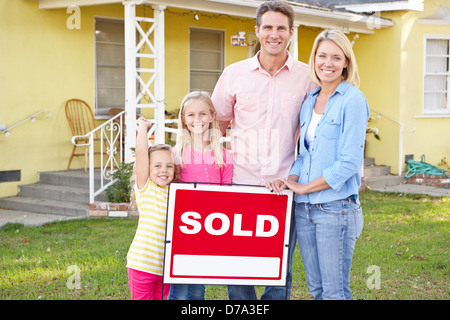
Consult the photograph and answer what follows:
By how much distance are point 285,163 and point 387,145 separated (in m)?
9.21

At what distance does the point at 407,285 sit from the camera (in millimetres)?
5168

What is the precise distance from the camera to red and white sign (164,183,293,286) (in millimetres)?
3131

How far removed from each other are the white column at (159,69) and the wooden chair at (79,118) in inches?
63.8

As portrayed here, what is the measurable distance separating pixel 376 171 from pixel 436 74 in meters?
2.66

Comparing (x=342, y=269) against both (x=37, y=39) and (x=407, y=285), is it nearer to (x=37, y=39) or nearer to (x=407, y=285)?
(x=407, y=285)

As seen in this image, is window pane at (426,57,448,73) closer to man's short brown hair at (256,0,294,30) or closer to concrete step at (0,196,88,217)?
concrete step at (0,196,88,217)

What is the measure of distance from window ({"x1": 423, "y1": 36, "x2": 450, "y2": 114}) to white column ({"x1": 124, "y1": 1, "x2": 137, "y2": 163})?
698 centimetres

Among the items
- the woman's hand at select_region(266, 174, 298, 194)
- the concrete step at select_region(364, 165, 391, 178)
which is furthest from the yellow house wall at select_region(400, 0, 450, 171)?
the woman's hand at select_region(266, 174, 298, 194)

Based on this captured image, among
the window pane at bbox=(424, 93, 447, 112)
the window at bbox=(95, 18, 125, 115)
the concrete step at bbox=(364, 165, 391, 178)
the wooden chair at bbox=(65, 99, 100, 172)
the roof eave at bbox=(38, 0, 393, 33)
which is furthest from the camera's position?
the window pane at bbox=(424, 93, 447, 112)

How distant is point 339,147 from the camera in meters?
2.93

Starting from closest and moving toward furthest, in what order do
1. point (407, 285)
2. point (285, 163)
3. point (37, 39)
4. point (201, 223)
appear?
1. point (201, 223)
2. point (285, 163)
3. point (407, 285)
4. point (37, 39)

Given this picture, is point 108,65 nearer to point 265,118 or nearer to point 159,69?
point 159,69

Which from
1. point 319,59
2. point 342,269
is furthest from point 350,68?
point 342,269

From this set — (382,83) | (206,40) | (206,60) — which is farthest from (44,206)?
(382,83)
